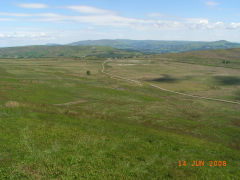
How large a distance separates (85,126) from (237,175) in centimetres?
1952

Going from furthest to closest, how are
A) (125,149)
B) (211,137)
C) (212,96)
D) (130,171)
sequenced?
(212,96) < (211,137) < (125,149) < (130,171)

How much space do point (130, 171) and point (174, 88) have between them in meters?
88.7

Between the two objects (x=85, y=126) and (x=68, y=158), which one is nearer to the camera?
(x=68, y=158)

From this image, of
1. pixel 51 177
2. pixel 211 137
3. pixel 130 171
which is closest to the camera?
pixel 51 177

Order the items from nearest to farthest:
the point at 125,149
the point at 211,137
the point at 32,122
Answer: the point at 125,149 < the point at 32,122 < the point at 211,137

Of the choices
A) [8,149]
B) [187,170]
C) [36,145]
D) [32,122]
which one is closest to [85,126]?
[32,122]

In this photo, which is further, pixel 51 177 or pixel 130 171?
pixel 130 171

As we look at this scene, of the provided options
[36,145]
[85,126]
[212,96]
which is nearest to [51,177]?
[36,145]

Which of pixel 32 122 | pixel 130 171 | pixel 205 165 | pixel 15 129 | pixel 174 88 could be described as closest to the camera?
pixel 130 171

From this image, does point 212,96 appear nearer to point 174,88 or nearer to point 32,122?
point 174,88

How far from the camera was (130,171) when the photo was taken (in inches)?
698

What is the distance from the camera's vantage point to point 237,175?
737 inches

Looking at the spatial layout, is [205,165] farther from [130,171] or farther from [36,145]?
[36,145]

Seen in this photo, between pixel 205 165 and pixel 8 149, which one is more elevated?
pixel 8 149
